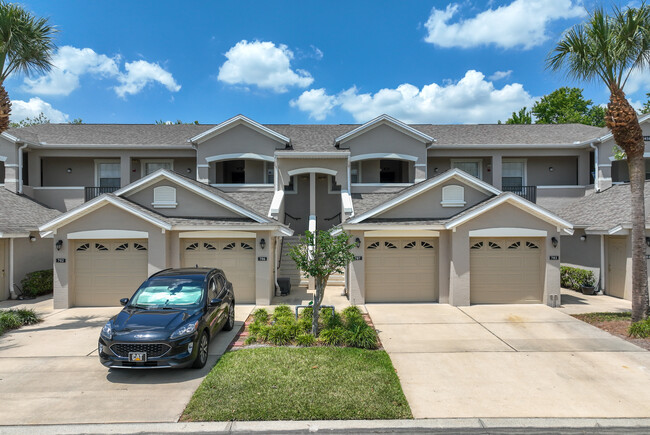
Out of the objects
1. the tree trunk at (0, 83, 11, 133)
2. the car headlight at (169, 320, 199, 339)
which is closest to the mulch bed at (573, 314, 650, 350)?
the car headlight at (169, 320, 199, 339)

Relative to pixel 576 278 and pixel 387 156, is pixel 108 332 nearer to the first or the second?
pixel 387 156

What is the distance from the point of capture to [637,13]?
9.72 m

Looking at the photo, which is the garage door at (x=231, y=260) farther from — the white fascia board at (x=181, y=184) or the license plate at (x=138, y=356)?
the license plate at (x=138, y=356)

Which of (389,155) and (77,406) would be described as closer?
(77,406)

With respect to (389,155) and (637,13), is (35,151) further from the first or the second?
(637,13)

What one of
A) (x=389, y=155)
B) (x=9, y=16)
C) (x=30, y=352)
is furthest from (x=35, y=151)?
(x=389, y=155)

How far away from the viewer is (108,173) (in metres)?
19.7

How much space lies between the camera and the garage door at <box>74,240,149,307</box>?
12.7 m

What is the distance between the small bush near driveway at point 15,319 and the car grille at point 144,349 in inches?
218

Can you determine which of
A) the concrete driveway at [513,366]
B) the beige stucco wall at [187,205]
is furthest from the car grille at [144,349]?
the beige stucco wall at [187,205]

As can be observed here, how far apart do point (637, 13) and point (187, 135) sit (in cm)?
1867

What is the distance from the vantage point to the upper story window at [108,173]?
19688mm

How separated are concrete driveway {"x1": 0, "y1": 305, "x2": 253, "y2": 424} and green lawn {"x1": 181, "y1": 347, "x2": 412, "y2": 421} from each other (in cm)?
49

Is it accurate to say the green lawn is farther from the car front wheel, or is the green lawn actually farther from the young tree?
the young tree
